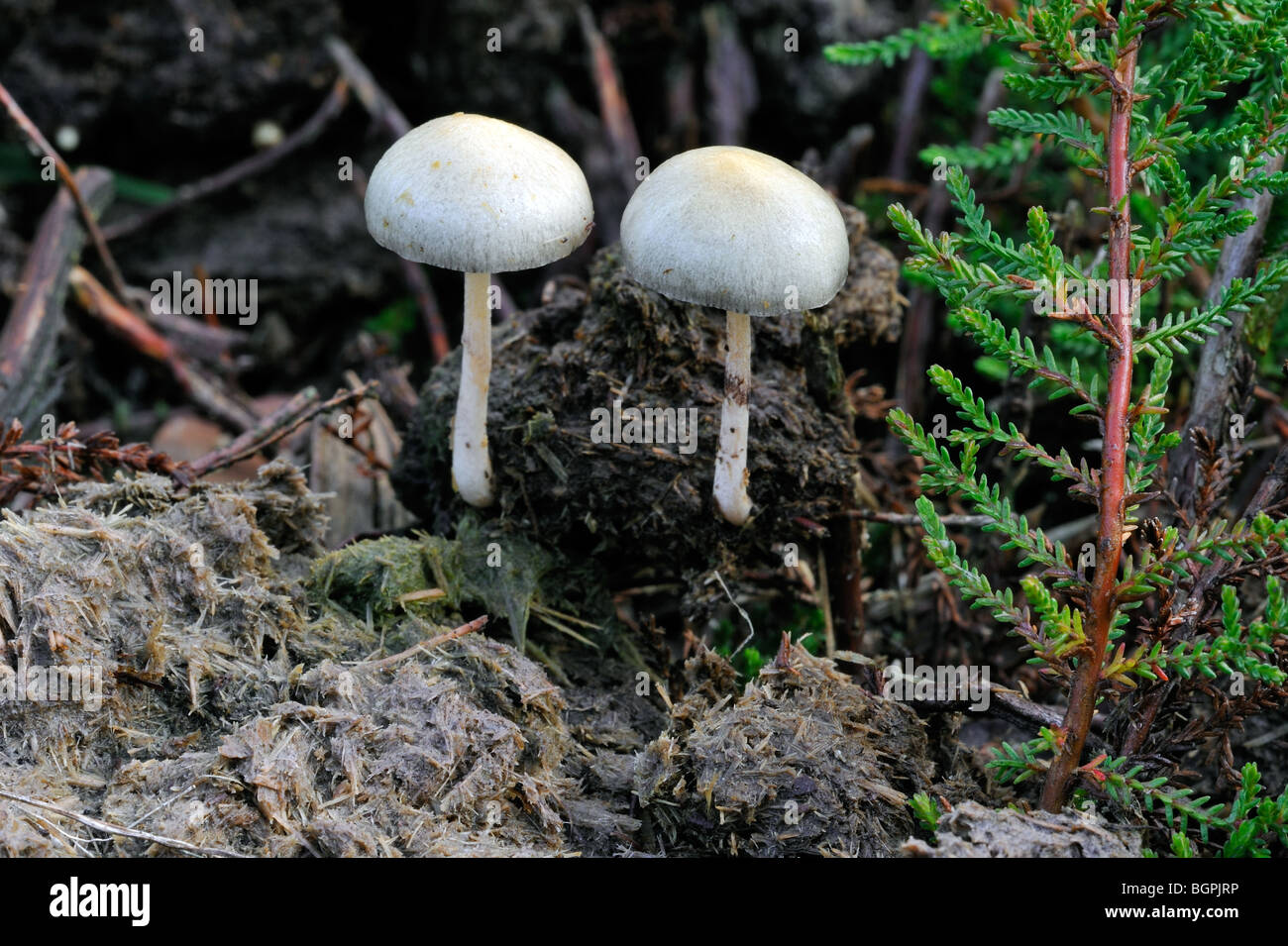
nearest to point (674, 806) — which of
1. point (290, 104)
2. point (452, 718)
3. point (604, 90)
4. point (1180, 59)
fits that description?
point (452, 718)

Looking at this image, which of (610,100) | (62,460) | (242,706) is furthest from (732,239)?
(610,100)

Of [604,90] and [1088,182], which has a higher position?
[604,90]

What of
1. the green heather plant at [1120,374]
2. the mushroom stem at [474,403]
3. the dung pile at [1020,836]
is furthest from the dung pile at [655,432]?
the dung pile at [1020,836]

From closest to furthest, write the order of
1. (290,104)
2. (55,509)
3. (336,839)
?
(336,839) → (55,509) → (290,104)

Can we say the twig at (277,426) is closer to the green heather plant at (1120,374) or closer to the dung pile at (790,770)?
the dung pile at (790,770)

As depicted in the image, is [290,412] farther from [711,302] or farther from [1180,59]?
[1180,59]

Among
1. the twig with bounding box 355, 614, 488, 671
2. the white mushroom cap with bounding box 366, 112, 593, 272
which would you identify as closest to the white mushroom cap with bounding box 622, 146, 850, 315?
the white mushroom cap with bounding box 366, 112, 593, 272

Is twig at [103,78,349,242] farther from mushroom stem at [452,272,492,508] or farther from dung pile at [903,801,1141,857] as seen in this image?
dung pile at [903,801,1141,857]
